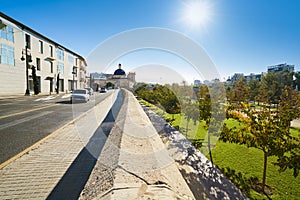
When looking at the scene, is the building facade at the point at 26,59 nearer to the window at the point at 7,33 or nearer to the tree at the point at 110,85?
the window at the point at 7,33

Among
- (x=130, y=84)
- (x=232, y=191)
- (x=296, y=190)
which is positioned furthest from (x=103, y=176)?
(x=130, y=84)

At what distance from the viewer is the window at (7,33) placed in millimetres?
22948

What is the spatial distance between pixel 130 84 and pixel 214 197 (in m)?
45.0

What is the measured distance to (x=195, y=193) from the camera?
10.7 feet

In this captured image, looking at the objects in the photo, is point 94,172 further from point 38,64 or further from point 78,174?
point 38,64

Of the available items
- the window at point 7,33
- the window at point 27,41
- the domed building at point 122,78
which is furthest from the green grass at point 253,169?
the window at point 27,41

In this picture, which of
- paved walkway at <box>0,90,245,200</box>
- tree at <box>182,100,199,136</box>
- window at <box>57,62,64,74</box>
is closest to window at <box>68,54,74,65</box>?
window at <box>57,62,64,74</box>

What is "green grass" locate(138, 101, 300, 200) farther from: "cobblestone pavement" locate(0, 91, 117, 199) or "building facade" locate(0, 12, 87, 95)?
"building facade" locate(0, 12, 87, 95)

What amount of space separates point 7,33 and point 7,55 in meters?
2.99

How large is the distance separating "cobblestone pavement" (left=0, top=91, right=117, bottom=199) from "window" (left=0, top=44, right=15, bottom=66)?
79.7ft

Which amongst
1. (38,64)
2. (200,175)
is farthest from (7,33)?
(200,175)

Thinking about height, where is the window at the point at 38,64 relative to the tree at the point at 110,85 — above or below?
above

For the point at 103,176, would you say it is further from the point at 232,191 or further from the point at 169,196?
the point at 232,191

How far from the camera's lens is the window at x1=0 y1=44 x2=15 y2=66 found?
22.8m
